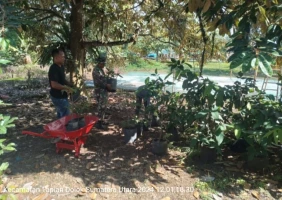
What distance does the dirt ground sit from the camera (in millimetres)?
2906

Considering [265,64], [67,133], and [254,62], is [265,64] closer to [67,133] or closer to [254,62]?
[254,62]

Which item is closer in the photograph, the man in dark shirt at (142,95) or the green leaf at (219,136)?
the green leaf at (219,136)

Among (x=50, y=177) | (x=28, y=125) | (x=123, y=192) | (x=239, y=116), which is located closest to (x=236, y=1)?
(x=239, y=116)

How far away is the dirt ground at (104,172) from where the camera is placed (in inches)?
114

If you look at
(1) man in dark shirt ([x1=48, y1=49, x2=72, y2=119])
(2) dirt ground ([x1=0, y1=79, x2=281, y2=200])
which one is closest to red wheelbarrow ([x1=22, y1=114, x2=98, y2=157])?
(2) dirt ground ([x1=0, y1=79, x2=281, y2=200])

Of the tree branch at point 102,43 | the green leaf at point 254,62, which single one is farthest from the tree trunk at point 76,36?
the green leaf at point 254,62

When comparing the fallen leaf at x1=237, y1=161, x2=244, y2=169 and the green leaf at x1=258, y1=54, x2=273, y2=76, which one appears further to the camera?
the fallen leaf at x1=237, y1=161, x2=244, y2=169

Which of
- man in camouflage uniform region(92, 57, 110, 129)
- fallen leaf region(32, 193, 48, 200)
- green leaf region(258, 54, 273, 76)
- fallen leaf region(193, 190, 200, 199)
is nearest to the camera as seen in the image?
green leaf region(258, 54, 273, 76)

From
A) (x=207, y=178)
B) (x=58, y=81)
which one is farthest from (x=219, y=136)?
(x=58, y=81)

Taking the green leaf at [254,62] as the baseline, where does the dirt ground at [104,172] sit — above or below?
below

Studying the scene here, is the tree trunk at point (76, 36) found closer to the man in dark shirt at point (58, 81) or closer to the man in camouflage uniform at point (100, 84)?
the man in camouflage uniform at point (100, 84)

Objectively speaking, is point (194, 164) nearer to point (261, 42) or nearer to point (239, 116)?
point (239, 116)

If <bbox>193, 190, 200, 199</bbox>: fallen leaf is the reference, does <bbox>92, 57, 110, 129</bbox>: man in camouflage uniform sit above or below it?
above

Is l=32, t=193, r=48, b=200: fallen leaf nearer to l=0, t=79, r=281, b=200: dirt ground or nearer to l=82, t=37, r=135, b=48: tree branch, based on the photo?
l=0, t=79, r=281, b=200: dirt ground
